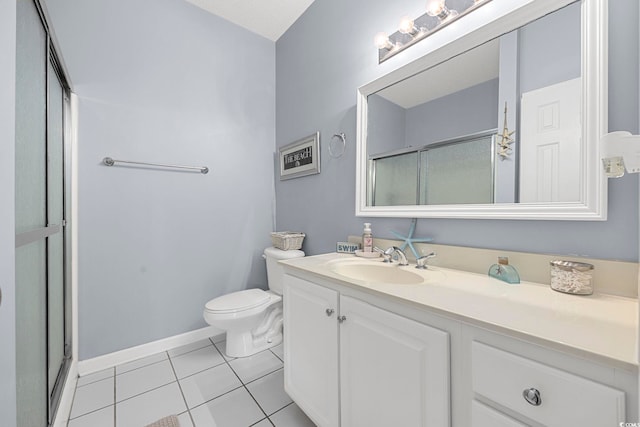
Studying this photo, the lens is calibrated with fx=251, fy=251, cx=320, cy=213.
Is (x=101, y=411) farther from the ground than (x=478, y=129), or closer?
closer

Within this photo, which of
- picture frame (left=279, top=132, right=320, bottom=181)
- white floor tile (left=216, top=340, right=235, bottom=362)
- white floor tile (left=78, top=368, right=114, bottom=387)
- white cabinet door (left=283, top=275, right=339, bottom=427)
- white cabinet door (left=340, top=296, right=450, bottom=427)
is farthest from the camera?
picture frame (left=279, top=132, right=320, bottom=181)

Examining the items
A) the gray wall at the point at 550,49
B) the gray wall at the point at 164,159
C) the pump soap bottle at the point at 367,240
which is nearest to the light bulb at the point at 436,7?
the gray wall at the point at 550,49

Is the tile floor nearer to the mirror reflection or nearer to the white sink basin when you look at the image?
the white sink basin

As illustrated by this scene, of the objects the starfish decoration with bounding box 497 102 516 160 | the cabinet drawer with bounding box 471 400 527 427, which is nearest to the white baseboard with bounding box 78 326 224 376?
the cabinet drawer with bounding box 471 400 527 427

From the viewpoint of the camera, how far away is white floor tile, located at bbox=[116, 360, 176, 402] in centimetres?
144

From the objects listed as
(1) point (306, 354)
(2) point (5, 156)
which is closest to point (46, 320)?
(2) point (5, 156)

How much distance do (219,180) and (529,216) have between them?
6.57 feet

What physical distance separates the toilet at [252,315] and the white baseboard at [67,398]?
2.30ft

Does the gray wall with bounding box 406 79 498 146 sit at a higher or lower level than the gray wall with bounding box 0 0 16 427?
higher

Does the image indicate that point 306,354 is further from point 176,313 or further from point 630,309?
point 176,313

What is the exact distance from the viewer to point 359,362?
88 centimetres

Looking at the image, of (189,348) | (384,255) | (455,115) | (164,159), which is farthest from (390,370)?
(164,159)

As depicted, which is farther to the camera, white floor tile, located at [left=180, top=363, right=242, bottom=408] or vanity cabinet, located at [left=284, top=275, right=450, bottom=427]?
white floor tile, located at [left=180, top=363, right=242, bottom=408]

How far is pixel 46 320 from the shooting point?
1027mm
